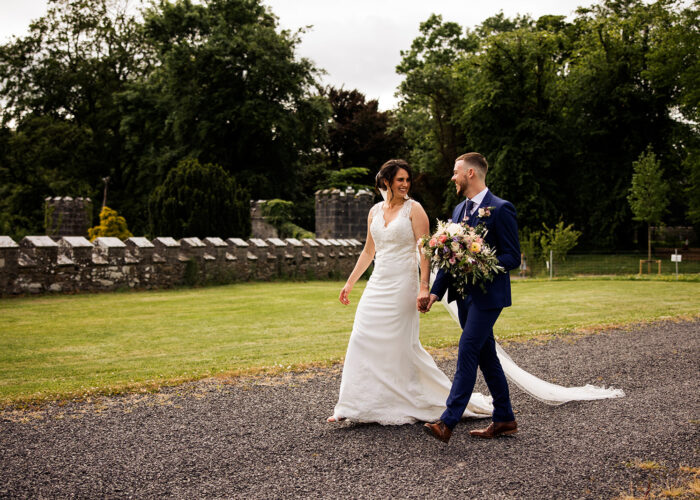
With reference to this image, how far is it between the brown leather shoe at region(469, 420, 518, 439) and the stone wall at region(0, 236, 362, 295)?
11047mm

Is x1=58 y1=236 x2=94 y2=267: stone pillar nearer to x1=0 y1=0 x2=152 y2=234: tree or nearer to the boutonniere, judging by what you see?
the boutonniere

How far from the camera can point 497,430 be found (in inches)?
168

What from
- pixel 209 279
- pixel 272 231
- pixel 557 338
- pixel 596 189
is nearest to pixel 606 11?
pixel 596 189

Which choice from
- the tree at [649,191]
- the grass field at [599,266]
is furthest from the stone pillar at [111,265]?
the tree at [649,191]

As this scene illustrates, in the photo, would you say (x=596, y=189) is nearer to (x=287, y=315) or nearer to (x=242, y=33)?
(x=242, y=33)

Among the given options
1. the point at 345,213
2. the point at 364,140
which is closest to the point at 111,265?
the point at 345,213

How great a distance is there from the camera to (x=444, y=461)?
377cm

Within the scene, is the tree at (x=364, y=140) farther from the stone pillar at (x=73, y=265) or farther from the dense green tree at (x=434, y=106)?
the stone pillar at (x=73, y=265)

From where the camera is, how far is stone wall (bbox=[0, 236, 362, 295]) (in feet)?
40.5

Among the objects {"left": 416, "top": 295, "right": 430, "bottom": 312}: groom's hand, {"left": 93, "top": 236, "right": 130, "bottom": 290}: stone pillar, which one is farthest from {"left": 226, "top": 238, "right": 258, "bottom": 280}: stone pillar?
{"left": 416, "top": 295, "right": 430, "bottom": 312}: groom's hand

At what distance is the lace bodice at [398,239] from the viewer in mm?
4891

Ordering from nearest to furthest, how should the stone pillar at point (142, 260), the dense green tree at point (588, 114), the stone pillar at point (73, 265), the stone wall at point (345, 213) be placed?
1. the stone pillar at point (73, 265)
2. the stone pillar at point (142, 260)
3. the stone wall at point (345, 213)
4. the dense green tree at point (588, 114)

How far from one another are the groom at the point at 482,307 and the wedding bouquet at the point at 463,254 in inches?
3.7

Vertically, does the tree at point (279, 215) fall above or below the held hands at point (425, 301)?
above
